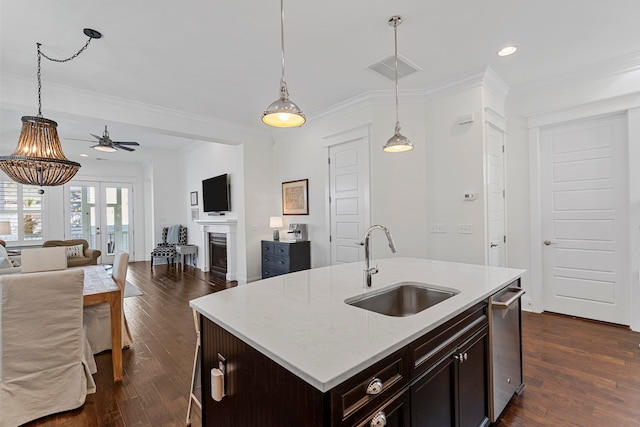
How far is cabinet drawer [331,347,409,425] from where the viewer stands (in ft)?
2.89

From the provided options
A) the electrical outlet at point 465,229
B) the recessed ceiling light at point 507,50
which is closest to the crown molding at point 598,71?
the recessed ceiling light at point 507,50

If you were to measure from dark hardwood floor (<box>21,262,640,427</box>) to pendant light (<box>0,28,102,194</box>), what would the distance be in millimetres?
1774

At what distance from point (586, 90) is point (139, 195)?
1003 cm

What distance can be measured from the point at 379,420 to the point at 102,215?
9.56 meters

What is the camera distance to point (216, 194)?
6496 mm

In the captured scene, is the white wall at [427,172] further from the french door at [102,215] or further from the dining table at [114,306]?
the french door at [102,215]

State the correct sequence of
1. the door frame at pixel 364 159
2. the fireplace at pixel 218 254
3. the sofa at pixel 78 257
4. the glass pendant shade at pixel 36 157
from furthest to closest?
the fireplace at pixel 218 254 < the sofa at pixel 78 257 < the door frame at pixel 364 159 < the glass pendant shade at pixel 36 157

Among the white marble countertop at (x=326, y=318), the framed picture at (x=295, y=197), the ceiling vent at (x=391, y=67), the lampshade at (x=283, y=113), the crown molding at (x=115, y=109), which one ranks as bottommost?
the white marble countertop at (x=326, y=318)

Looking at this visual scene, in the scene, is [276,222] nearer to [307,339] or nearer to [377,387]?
[307,339]

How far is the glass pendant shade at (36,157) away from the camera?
98.3 inches

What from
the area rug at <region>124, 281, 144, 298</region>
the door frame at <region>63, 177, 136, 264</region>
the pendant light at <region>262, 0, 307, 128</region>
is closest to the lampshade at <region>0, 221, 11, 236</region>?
the door frame at <region>63, 177, 136, 264</region>

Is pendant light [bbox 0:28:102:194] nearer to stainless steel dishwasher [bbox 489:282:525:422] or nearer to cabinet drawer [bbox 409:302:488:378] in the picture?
cabinet drawer [bbox 409:302:488:378]

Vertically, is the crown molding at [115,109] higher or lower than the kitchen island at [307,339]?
higher

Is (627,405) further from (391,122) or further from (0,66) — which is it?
(0,66)
